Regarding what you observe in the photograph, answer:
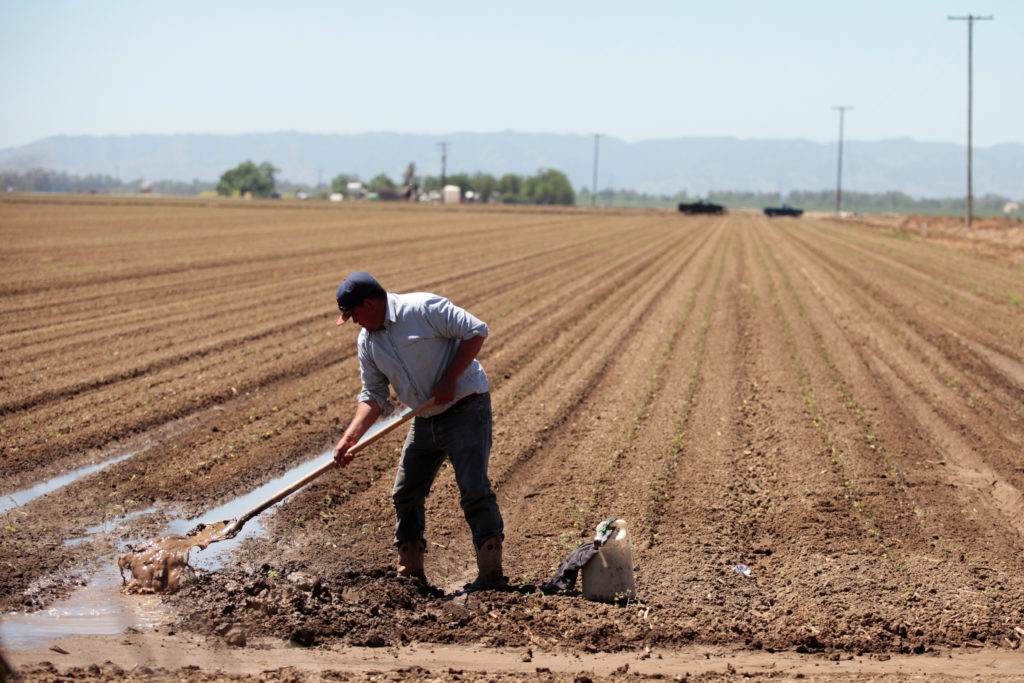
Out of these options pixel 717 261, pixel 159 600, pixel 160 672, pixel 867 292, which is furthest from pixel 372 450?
pixel 717 261

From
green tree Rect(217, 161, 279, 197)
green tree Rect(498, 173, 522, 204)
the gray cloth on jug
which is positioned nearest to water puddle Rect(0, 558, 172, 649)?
the gray cloth on jug

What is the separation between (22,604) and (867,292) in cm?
1955

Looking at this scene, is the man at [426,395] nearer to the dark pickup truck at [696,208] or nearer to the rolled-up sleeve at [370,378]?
the rolled-up sleeve at [370,378]

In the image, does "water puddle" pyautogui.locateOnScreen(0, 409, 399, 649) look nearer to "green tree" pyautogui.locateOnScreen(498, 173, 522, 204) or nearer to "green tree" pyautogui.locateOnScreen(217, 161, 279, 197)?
"green tree" pyautogui.locateOnScreen(498, 173, 522, 204)

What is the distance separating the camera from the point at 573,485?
7.34 metres

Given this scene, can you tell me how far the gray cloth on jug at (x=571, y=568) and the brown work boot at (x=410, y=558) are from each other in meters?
0.75

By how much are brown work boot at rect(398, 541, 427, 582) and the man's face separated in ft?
4.59

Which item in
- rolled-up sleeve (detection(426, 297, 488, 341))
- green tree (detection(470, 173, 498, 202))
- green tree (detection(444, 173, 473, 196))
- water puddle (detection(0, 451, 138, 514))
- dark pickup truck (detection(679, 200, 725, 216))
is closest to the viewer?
rolled-up sleeve (detection(426, 297, 488, 341))

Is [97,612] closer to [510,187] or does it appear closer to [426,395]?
[426,395]

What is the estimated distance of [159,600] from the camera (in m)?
5.32

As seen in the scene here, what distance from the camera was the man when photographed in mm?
5078

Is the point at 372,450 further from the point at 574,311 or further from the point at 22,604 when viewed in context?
the point at 574,311

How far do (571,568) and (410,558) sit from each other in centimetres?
97

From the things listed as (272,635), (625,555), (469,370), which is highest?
(469,370)
